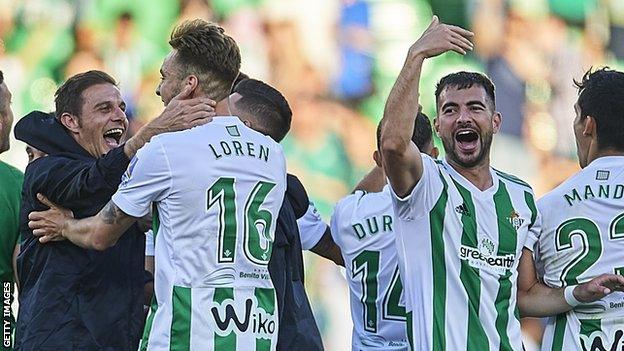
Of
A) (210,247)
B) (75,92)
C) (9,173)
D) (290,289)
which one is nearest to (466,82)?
(290,289)

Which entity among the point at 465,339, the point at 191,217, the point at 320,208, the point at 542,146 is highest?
the point at 542,146

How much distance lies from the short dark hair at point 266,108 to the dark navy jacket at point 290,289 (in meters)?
0.37

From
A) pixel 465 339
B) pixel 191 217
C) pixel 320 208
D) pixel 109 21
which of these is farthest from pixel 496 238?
pixel 109 21

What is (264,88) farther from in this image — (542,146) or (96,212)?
(542,146)

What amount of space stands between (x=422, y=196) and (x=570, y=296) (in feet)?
2.76

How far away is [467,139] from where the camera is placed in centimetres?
550

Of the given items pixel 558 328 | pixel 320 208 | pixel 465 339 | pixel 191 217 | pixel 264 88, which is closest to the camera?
pixel 191 217

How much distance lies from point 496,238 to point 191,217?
1.38 meters

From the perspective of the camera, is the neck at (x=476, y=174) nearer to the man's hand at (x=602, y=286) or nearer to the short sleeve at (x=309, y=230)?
the man's hand at (x=602, y=286)

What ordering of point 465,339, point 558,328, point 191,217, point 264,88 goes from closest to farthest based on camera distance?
point 191,217 < point 465,339 < point 558,328 < point 264,88

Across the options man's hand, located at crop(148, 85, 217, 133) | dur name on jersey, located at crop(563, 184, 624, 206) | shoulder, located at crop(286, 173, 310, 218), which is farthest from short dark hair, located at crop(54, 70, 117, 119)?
dur name on jersey, located at crop(563, 184, 624, 206)

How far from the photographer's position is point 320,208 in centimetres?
1145

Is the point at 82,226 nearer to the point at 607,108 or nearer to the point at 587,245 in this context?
the point at 587,245

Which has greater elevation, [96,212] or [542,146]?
[542,146]
